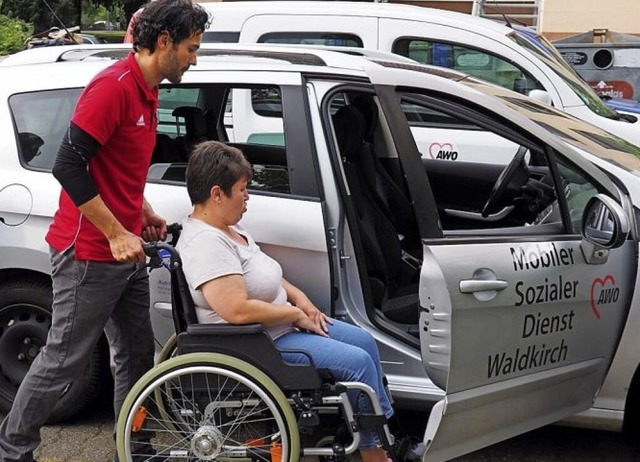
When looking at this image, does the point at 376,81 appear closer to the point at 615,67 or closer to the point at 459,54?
the point at 459,54

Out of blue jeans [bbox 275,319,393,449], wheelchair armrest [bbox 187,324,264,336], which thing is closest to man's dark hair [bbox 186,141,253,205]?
wheelchair armrest [bbox 187,324,264,336]

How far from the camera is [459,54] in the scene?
247 inches

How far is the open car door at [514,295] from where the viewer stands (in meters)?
2.97

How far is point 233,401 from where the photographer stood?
292 centimetres

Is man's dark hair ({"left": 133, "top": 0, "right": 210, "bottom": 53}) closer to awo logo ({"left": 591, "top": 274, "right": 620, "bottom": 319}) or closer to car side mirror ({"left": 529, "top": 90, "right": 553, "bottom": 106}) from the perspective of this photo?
awo logo ({"left": 591, "top": 274, "right": 620, "bottom": 319})

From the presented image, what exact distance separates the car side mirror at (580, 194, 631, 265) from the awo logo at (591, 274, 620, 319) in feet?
0.24

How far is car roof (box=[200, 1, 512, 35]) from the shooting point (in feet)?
20.6

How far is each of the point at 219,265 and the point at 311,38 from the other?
13.6 ft

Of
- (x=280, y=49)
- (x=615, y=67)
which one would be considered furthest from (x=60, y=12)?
(x=280, y=49)

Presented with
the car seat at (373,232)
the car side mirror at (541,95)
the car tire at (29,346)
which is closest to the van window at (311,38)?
the car side mirror at (541,95)

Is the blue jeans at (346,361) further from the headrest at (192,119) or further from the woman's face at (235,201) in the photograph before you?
the headrest at (192,119)

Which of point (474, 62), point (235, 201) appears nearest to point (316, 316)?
point (235, 201)

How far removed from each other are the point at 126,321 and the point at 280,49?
148 cm

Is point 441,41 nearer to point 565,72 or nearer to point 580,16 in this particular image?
point 565,72
